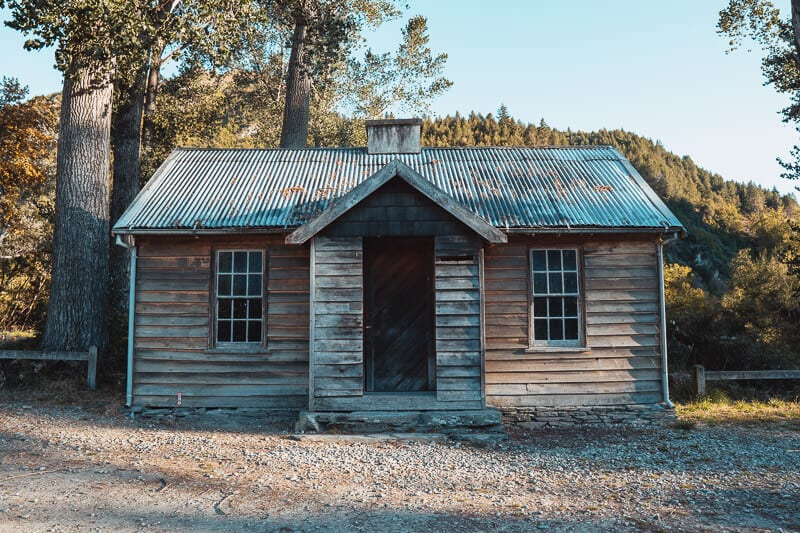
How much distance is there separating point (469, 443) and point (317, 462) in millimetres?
2462

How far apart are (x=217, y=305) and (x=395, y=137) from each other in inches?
220

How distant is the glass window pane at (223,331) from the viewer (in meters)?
11.1

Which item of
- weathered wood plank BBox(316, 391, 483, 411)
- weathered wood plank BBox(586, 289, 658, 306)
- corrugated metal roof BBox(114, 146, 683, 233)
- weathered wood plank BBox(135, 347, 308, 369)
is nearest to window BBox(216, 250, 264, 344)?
weathered wood plank BBox(135, 347, 308, 369)

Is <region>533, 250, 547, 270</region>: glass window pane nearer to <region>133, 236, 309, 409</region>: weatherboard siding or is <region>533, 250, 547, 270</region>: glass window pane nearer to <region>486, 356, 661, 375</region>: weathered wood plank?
<region>486, 356, 661, 375</region>: weathered wood plank

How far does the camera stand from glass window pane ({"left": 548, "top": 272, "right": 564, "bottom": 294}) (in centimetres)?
1110

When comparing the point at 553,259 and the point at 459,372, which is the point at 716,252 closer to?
the point at 553,259

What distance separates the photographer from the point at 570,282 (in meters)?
11.1

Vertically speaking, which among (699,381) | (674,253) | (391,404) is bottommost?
(391,404)

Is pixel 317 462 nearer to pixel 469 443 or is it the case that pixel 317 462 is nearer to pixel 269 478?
pixel 269 478

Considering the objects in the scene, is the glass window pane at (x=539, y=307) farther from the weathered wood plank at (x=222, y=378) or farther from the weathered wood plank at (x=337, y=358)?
the weathered wood plank at (x=222, y=378)

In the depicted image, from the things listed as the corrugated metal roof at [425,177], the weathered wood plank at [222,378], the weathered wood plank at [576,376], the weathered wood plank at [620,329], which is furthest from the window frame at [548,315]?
the weathered wood plank at [222,378]

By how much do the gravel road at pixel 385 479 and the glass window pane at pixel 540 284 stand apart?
2.47 meters

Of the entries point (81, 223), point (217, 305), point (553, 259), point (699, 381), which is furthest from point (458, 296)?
point (81, 223)

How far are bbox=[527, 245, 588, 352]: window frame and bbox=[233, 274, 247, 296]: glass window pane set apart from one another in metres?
5.14
